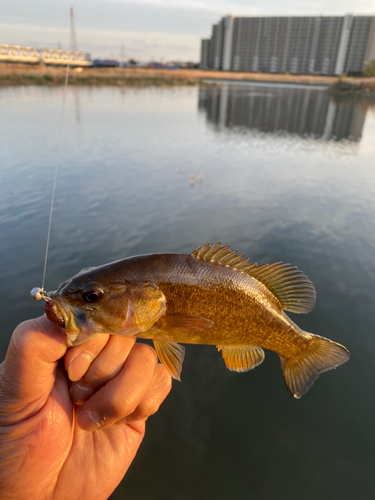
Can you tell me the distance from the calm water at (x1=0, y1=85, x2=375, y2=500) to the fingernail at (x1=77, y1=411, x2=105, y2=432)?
2574 mm

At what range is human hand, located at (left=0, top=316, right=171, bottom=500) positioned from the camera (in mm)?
1882

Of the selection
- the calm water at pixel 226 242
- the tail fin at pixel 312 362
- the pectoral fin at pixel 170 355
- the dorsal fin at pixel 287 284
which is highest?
the dorsal fin at pixel 287 284

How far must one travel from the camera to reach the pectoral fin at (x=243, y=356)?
2.62m

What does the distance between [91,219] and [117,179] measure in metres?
3.62

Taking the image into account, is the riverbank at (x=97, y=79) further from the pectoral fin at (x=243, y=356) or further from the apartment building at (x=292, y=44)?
the apartment building at (x=292, y=44)

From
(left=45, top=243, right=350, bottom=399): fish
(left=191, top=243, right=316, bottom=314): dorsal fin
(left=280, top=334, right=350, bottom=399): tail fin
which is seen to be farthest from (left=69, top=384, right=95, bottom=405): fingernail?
(left=280, top=334, right=350, bottom=399): tail fin

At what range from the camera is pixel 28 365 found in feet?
5.97

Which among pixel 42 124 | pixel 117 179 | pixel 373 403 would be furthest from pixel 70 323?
pixel 42 124

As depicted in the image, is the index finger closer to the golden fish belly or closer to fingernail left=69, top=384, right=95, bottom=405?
fingernail left=69, top=384, right=95, bottom=405

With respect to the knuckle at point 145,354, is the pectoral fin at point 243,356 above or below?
below

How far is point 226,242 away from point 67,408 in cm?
701

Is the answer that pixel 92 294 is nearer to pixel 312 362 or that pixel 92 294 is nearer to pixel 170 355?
pixel 170 355

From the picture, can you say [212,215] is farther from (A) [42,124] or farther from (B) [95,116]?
(B) [95,116]

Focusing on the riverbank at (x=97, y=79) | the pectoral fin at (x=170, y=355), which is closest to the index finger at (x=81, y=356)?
the pectoral fin at (x=170, y=355)
